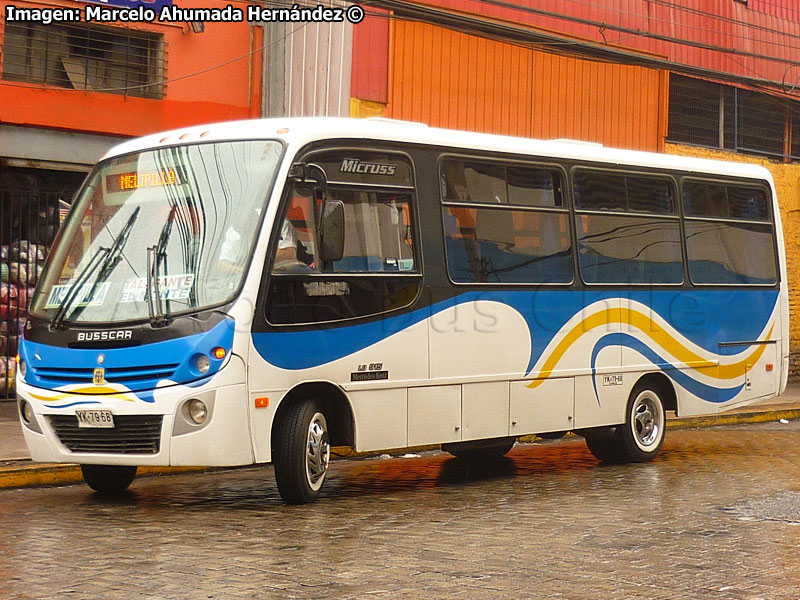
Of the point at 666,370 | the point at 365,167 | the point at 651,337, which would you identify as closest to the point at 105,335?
the point at 365,167

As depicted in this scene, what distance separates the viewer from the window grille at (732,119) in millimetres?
23984

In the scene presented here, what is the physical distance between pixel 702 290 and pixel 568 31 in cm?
919

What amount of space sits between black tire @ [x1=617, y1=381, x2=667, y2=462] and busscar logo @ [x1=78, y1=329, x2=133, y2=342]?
5344mm

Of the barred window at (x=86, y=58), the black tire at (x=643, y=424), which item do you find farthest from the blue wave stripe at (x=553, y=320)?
the barred window at (x=86, y=58)

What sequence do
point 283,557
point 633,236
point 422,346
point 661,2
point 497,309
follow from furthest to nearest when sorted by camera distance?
1. point 661,2
2. point 633,236
3. point 497,309
4. point 422,346
5. point 283,557

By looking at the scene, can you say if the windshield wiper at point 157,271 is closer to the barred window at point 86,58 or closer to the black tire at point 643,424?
the black tire at point 643,424

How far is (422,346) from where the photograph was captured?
10625mm

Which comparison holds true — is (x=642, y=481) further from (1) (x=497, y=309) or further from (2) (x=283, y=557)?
(2) (x=283, y=557)

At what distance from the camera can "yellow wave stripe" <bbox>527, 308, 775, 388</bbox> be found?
11898 millimetres

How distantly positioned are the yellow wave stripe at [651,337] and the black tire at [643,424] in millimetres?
452

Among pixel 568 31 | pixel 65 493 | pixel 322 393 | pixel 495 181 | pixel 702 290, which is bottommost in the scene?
pixel 65 493

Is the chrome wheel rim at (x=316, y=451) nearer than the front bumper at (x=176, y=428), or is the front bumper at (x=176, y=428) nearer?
the front bumper at (x=176, y=428)

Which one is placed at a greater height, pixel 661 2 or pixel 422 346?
pixel 661 2

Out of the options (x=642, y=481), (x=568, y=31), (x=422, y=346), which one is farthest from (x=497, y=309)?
(x=568, y=31)
